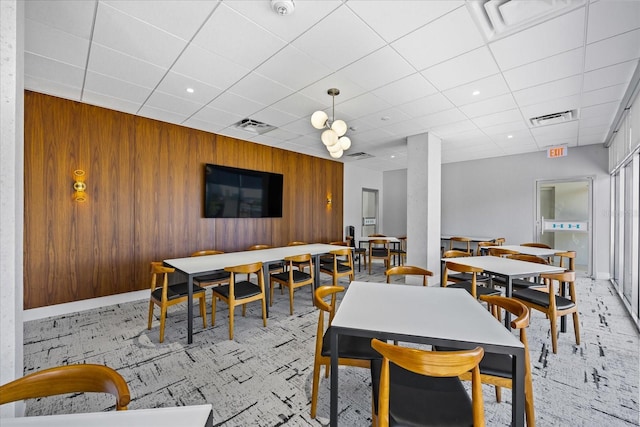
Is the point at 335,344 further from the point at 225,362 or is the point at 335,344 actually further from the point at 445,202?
the point at 445,202

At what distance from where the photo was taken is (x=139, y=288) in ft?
13.8

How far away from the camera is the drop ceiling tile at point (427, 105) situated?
3.58 metres

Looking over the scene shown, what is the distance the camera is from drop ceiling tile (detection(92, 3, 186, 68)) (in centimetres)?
215

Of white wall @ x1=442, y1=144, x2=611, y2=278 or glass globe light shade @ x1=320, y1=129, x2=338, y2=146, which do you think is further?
white wall @ x1=442, y1=144, x2=611, y2=278

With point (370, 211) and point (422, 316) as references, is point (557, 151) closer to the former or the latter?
point (370, 211)

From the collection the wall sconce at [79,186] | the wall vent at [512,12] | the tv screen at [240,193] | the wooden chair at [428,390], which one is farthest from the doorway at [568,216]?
the wall sconce at [79,186]

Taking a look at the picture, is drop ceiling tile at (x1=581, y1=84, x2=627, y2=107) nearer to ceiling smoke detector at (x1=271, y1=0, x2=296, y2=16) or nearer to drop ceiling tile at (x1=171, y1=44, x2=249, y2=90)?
ceiling smoke detector at (x1=271, y1=0, x2=296, y2=16)

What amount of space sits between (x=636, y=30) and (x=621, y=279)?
4371mm

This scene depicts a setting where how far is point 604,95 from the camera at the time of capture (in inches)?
133

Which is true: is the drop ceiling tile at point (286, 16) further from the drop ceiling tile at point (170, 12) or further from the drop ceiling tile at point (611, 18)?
the drop ceiling tile at point (611, 18)

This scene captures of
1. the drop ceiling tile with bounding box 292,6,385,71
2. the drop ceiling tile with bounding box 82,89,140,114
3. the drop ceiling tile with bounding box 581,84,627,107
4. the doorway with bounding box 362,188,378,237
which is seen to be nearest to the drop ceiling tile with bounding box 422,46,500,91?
the drop ceiling tile with bounding box 292,6,385,71

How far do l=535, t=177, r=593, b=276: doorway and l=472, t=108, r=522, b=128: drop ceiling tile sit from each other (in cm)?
315

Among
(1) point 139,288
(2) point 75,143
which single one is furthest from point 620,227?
(2) point 75,143

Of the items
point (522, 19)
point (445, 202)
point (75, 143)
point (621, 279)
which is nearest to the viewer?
point (522, 19)
